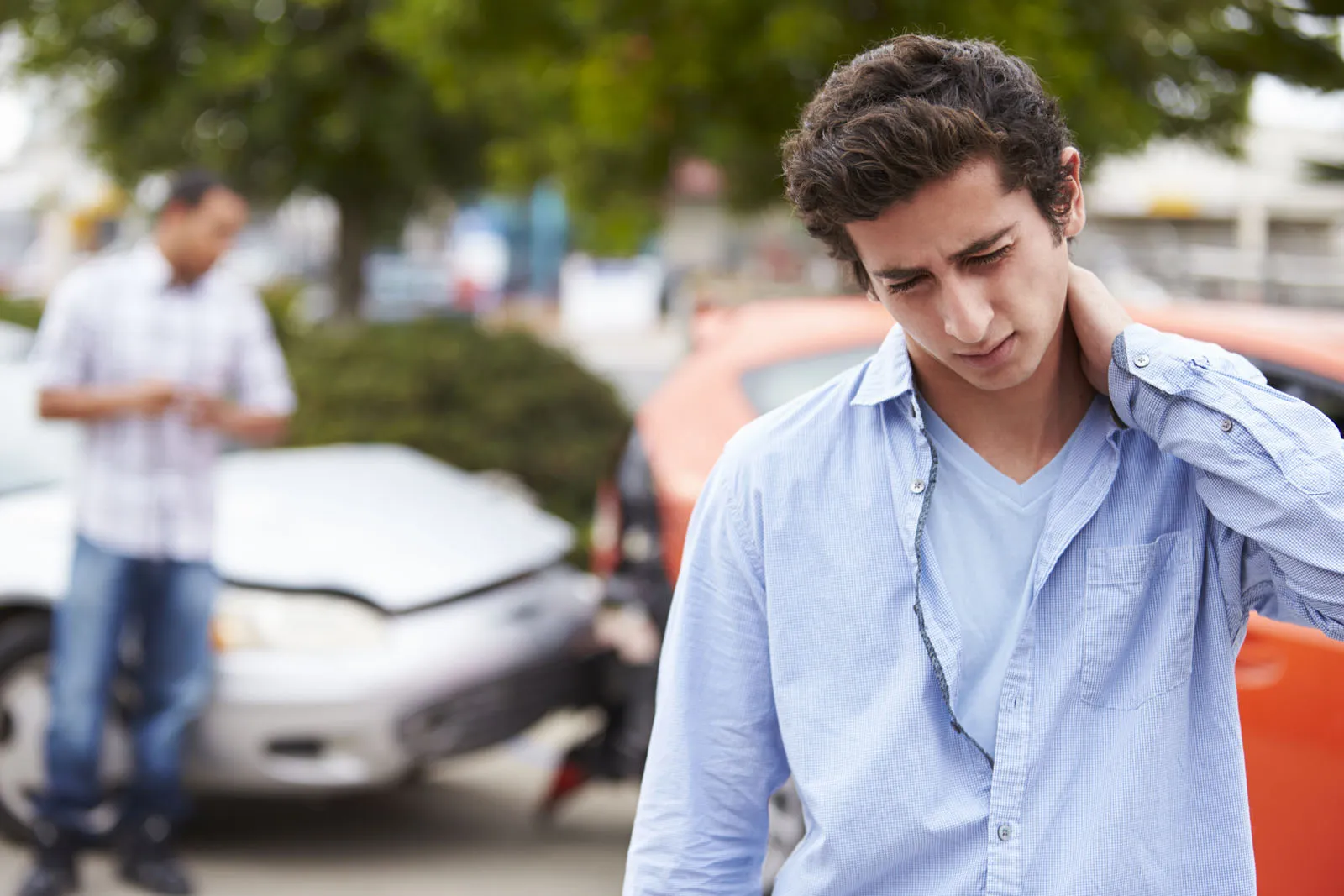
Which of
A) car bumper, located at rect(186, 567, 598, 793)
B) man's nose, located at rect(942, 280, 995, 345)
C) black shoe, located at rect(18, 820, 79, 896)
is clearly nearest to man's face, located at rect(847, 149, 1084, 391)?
man's nose, located at rect(942, 280, 995, 345)

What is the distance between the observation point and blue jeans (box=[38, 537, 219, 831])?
4246 mm

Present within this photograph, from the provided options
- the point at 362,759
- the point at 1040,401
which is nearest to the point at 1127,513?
the point at 1040,401

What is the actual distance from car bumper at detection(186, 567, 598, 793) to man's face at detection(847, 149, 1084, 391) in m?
2.98

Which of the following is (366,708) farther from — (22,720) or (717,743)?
(717,743)

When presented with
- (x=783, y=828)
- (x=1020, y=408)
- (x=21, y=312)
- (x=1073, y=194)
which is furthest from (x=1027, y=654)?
(x=21, y=312)

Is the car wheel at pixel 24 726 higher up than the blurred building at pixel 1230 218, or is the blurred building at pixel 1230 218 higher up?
the blurred building at pixel 1230 218

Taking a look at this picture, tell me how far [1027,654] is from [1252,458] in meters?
0.29

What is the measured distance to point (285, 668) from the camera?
14.3 ft

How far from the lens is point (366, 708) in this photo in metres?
4.29

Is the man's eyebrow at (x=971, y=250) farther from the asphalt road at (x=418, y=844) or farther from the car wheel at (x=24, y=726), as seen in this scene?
the car wheel at (x=24, y=726)

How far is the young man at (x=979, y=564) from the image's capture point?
4.93ft

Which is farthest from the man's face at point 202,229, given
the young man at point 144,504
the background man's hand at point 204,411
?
the background man's hand at point 204,411

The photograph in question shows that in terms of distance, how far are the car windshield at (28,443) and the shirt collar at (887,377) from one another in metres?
3.94

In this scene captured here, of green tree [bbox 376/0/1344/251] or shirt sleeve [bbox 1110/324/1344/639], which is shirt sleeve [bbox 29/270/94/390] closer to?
green tree [bbox 376/0/1344/251]
